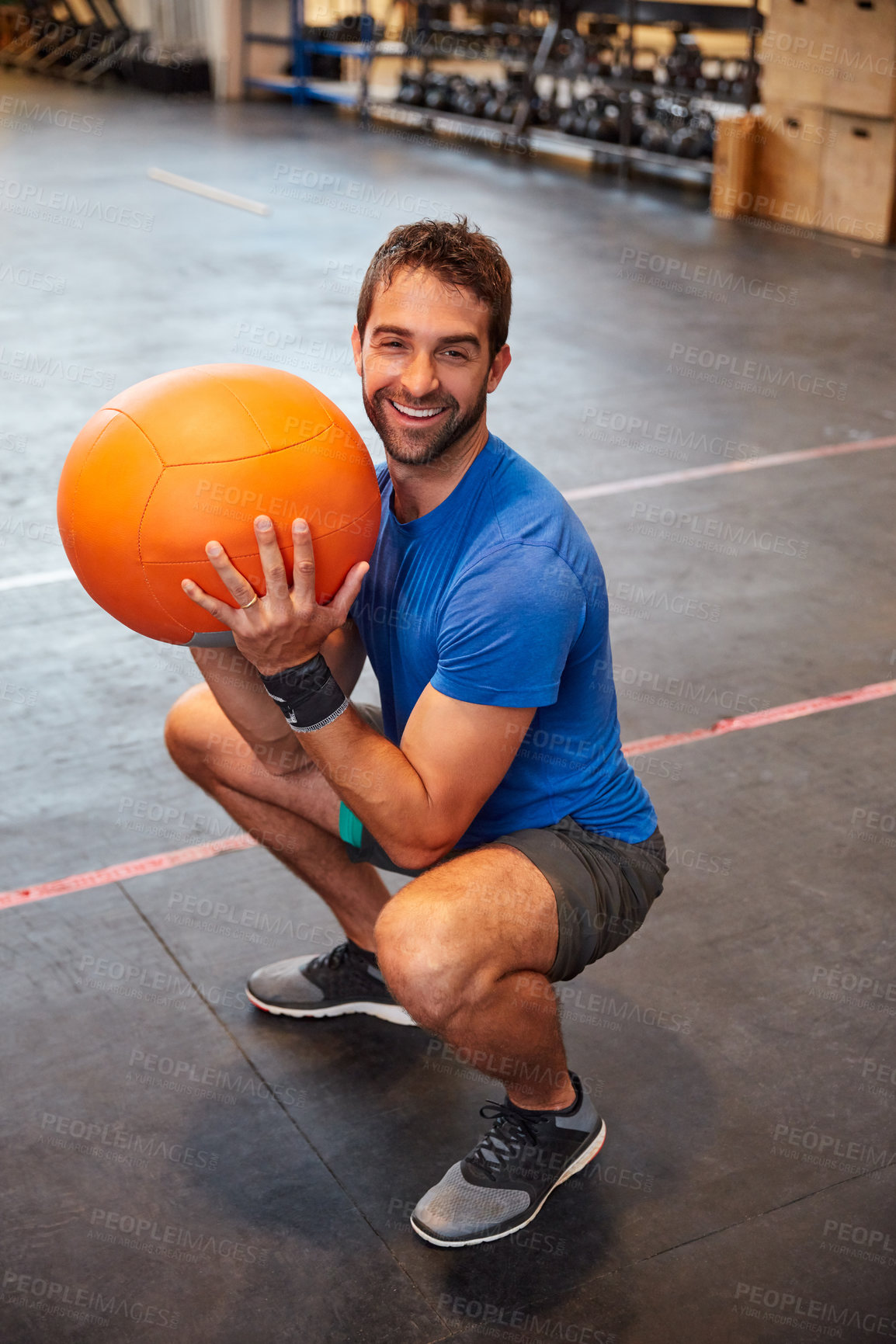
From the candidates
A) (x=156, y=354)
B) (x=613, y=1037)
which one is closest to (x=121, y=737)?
(x=613, y=1037)

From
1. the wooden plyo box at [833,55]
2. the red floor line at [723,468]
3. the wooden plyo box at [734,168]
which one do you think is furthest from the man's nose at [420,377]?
the wooden plyo box at [734,168]

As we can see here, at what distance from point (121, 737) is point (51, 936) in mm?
849

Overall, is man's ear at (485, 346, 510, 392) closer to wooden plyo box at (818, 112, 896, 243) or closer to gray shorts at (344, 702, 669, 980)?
gray shorts at (344, 702, 669, 980)

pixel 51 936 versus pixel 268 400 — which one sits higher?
pixel 268 400

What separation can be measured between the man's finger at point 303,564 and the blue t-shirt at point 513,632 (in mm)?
214

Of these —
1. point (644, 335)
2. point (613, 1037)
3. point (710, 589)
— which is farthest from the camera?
point (644, 335)

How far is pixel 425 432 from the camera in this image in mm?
1998

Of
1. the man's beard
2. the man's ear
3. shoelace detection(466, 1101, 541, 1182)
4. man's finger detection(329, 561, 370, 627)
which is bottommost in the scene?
shoelace detection(466, 1101, 541, 1182)

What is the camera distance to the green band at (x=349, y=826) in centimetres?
230

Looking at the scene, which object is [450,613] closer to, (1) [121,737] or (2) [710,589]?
(1) [121,737]

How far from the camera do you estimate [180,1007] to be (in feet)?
8.25

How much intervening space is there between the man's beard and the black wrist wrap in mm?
348

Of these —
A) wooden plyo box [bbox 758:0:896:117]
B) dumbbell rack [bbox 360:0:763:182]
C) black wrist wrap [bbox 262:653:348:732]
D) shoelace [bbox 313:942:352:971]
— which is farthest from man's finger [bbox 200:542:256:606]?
dumbbell rack [bbox 360:0:763:182]

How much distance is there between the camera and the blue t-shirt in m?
1.90
